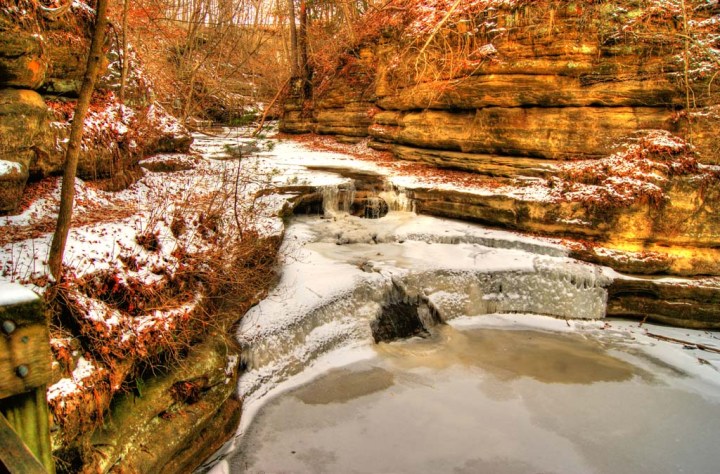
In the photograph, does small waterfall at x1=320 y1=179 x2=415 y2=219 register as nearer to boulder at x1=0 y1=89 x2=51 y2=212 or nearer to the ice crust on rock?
the ice crust on rock

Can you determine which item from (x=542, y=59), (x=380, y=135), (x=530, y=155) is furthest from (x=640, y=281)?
(x=380, y=135)

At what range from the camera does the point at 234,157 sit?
1188 cm

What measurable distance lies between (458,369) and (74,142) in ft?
Result: 17.5

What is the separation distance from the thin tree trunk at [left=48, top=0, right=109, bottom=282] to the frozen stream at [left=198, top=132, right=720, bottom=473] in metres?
A: 2.41

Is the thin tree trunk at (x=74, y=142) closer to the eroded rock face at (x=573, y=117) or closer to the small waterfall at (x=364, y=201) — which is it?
the eroded rock face at (x=573, y=117)

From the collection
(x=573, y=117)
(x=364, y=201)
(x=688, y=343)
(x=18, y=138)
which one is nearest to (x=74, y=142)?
(x=18, y=138)

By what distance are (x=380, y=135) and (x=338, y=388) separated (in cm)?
1096

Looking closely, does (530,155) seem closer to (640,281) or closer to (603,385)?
(640,281)

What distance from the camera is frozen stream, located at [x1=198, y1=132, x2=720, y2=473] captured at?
15.5 feet

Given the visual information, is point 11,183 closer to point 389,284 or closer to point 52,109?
point 52,109

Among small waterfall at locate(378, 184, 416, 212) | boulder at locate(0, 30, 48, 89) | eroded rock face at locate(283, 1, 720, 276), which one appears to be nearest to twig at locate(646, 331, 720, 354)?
eroded rock face at locate(283, 1, 720, 276)

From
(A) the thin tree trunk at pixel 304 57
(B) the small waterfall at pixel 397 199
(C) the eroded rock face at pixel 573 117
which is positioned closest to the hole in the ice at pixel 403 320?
(C) the eroded rock face at pixel 573 117

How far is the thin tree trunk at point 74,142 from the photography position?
3.63m

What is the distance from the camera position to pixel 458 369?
613cm
